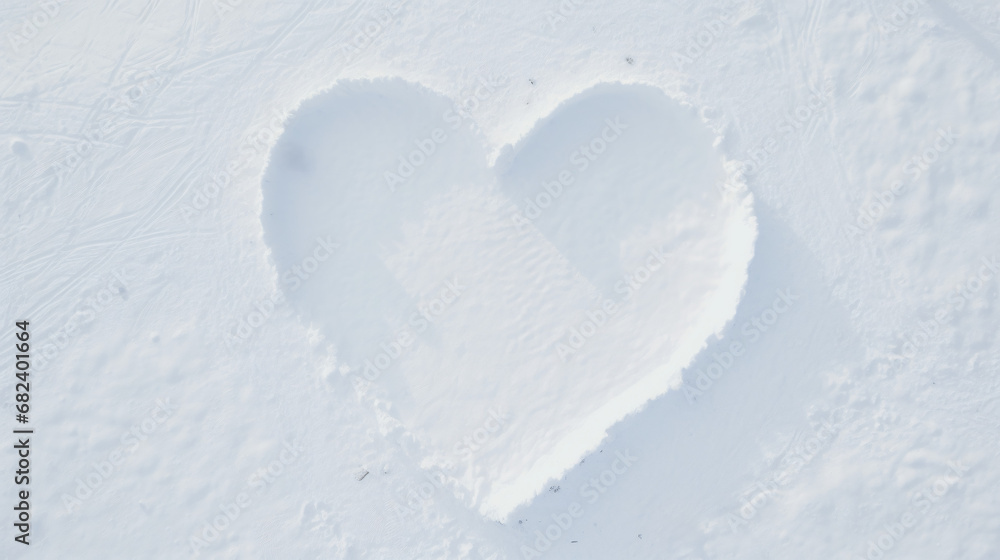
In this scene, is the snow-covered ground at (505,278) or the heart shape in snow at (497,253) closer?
the snow-covered ground at (505,278)

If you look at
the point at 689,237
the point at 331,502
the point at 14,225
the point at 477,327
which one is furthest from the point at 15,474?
the point at 689,237

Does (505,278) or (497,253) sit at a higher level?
(497,253)

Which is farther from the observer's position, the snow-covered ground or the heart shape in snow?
the heart shape in snow

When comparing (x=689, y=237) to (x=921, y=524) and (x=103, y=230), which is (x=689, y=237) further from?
(x=103, y=230)
